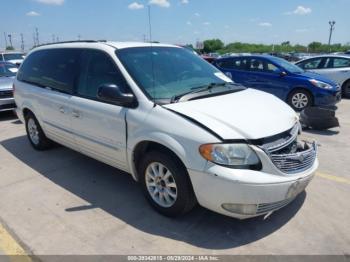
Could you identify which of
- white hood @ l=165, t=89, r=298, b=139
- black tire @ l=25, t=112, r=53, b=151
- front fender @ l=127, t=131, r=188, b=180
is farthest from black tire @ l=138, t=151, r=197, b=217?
black tire @ l=25, t=112, r=53, b=151

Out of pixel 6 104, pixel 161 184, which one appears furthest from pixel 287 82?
pixel 6 104

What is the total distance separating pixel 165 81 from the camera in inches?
145

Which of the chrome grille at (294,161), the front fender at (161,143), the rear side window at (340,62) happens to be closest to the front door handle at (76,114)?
the front fender at (161,143)

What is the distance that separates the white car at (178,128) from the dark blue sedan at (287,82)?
501 cm

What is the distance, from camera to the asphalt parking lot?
297cm

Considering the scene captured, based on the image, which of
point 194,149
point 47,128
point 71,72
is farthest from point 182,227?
point 47,128

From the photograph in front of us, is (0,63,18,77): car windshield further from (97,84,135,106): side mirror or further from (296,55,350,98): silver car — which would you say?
(296,55,350,98): silver car

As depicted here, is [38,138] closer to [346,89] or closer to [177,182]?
[177,182]

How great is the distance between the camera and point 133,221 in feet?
11.2

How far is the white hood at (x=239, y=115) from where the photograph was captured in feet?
9.61

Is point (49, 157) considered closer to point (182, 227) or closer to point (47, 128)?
point (47, 128)

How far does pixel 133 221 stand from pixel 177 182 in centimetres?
71

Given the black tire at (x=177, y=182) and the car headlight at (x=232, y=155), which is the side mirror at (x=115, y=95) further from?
the car headlight at (x=232, y=155)

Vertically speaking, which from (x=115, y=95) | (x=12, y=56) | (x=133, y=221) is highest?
(x=12, y=56)
